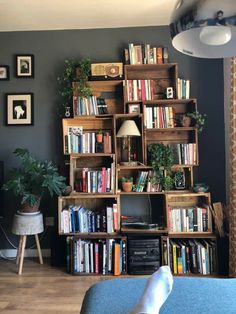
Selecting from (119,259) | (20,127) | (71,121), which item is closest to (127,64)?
(71,121)

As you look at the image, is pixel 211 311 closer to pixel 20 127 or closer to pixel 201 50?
pixel 201 50

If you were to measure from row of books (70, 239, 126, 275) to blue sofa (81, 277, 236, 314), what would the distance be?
5.28ft

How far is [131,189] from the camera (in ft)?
10.5

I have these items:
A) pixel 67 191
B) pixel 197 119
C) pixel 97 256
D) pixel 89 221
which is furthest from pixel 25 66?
pixel 97 256

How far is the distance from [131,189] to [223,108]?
139cm

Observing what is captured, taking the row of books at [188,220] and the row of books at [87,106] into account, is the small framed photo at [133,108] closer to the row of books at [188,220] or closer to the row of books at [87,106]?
the row of books at [87,106]

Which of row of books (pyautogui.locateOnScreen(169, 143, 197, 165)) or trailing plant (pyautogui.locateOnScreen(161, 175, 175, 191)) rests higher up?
row of books (pyautogui.locateOnScreen(169, 143, 197, 165))

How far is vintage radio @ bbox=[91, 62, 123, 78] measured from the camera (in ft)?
10.9

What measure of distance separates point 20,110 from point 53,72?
22.8 inches

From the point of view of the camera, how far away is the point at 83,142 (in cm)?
327

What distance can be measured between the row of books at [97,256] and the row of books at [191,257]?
17.3 inches

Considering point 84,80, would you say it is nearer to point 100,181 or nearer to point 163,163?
point 100,181

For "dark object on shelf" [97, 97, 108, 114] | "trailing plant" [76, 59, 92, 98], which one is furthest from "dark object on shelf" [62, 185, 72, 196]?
"trailing plant" [76, 59, 92, 98]

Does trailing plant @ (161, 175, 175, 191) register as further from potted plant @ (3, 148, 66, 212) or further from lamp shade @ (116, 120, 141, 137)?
potted plant @ (3, 148, 66, 212)
